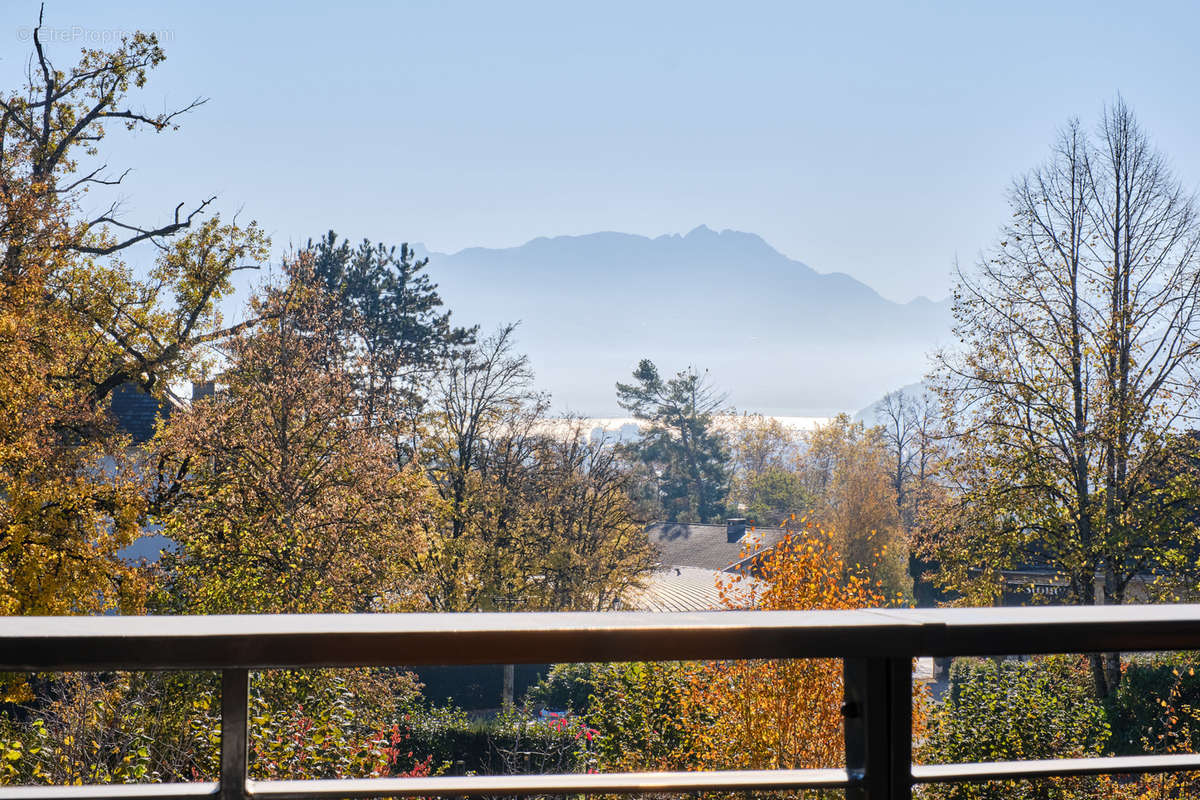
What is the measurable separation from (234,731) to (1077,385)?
2022 cm

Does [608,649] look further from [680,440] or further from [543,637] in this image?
[680,440]

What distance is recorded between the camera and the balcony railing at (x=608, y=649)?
3.15 feet

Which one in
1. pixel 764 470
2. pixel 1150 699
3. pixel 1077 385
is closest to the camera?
pixel 1150 699

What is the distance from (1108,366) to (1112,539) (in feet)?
12.3

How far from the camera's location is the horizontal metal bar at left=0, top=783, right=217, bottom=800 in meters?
0.95

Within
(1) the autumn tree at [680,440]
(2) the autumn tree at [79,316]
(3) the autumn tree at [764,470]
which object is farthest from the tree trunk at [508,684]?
(1) the autumn tree at [680,440]

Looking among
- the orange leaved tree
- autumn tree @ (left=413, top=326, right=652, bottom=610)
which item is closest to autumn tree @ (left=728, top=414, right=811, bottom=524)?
autumn tree @ (left=413, top=326, right=652, bottom=610)

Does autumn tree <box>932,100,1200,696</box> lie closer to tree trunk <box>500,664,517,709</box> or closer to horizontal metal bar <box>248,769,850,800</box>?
tree trunk <box>500,664,517,709</box>

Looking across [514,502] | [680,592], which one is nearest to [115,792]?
[514,502]

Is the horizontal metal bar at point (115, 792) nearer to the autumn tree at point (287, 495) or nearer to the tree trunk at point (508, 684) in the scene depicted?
the autumn tree at point (287, 495)

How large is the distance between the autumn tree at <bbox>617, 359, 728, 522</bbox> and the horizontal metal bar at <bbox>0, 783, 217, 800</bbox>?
167ft

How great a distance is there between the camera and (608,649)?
3.35 feet

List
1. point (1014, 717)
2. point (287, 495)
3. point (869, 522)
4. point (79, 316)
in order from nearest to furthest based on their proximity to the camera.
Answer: point (1014, 717) < point (287, 495) < point (79, 316) < point (869, 522)

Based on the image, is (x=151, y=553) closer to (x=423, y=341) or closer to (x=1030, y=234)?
(x=423, y=341)
